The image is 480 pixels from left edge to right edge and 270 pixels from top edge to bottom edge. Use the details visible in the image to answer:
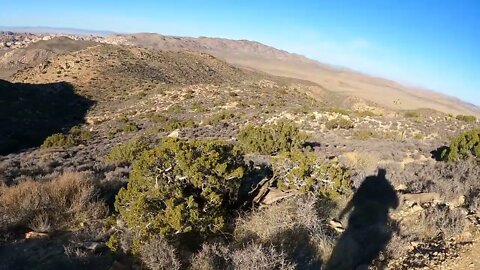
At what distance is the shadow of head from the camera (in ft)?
103

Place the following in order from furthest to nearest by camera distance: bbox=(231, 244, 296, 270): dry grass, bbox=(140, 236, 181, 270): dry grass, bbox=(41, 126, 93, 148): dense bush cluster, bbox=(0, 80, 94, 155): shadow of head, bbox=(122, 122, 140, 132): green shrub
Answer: bbox=(122, 122, 140, 132): green shrub
bbox=(0, 80, 94, 155): shadow of head
bbox=(41, 126, 93, 148): dense bush cluster
bbox=(140, 236, 181, 270): dry grass
bbox=(231, 244, 296, 270): dry grass

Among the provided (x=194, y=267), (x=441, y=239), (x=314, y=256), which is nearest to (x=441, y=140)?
(x=441, y=239)

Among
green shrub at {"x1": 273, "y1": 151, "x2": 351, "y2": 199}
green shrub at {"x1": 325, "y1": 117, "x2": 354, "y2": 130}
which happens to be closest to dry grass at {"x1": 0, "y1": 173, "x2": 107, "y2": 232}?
green shrub at {"x1": 273, "y1": 151, "x2": 351, "y2": 199}

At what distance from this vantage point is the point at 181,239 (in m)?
6.83

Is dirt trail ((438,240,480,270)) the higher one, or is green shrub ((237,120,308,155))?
dirt trail ((438,240,480,270))

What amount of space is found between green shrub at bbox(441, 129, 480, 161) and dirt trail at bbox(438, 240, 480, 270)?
9.08 metres

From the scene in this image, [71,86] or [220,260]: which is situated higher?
[220,260]

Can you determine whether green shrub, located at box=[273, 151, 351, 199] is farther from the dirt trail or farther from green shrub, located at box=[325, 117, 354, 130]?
green shrub, located at box=[325, 117, 354, 130]

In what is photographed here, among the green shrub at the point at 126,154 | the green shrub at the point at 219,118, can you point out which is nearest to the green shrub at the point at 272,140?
the green shrub at the point at 126,154

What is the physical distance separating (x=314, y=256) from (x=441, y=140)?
20349mm

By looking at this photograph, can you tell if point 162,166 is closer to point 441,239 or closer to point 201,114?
point 441,239

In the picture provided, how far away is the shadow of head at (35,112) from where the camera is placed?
1237 inches

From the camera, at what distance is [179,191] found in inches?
278

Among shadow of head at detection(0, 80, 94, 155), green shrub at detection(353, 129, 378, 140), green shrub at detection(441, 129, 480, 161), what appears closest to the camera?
green shrub at detection(441, 129, 480, 161)
